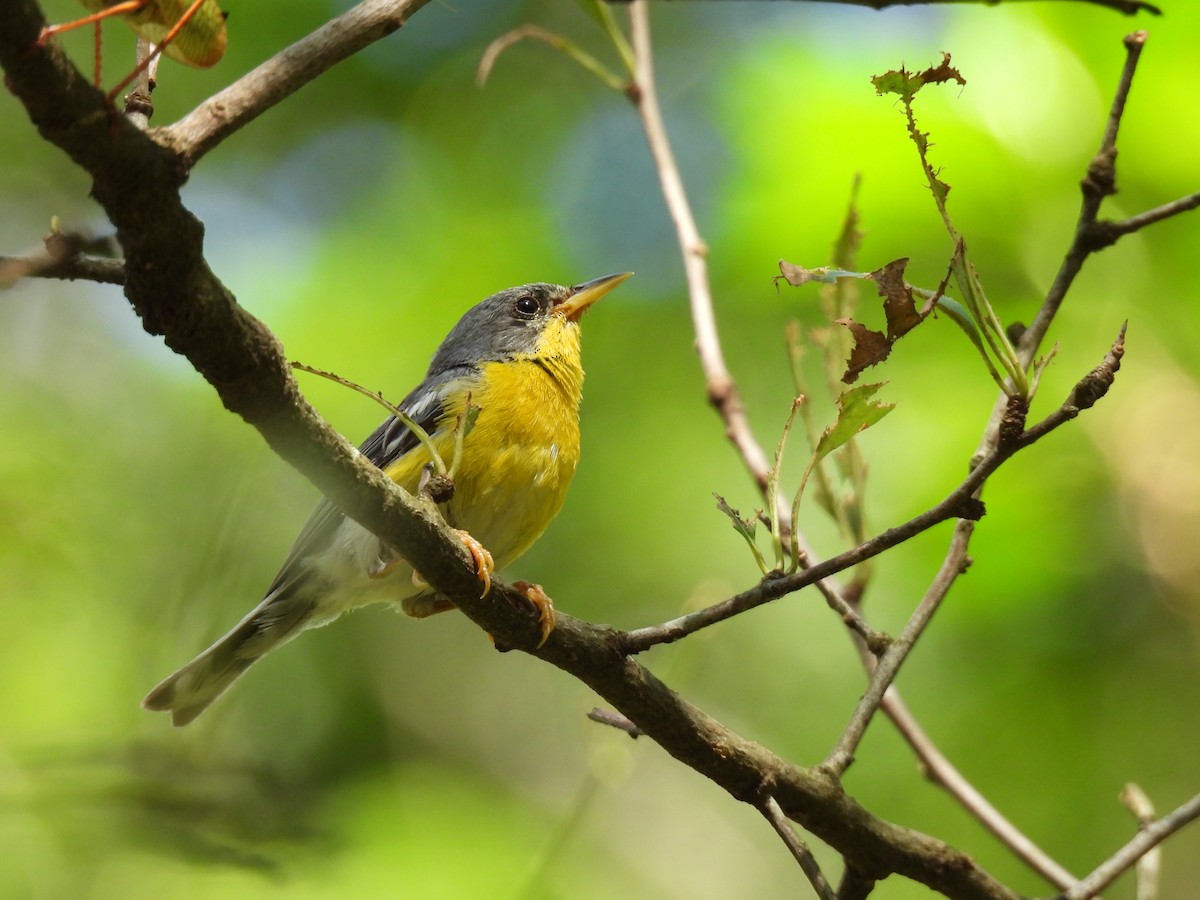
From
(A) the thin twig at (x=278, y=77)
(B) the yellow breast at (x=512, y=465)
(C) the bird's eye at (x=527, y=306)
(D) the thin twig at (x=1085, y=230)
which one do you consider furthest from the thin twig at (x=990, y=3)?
(C) the bird's eye at (x=527, y=306)

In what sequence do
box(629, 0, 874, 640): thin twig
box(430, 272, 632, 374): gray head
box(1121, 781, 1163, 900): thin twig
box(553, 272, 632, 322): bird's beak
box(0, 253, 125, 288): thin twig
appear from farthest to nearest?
box(553, 272, 632, 322): bird's beak < box(430, 272, 632, 374): gray head < box(629, 0, 874, 640): thin twig < box(1121, 781, 1163, 900): thin twig < box(0, 253, 125, 288): thin twig

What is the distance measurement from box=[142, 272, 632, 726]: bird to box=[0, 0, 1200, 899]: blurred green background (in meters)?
0.22

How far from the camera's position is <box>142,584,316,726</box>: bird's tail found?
4883 mm

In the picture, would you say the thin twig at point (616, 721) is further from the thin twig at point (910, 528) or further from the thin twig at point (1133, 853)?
the thin twig at point (1133, 853)

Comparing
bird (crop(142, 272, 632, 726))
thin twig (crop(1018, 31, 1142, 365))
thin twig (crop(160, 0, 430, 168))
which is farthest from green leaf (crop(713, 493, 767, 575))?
bird (crop(142, 272, 632, 726))

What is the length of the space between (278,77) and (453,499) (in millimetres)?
2630

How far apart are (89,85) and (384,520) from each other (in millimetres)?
1099

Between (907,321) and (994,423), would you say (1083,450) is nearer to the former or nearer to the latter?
(994,423)

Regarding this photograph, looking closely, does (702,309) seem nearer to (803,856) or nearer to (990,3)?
(990,3)

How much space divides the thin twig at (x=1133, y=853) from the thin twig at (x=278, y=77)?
97.6 inches

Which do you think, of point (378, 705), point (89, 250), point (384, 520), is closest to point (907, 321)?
point (384, 520)

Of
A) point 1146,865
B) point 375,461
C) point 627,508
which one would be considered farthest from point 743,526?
point 627,508

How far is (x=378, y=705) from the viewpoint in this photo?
27.3 ft

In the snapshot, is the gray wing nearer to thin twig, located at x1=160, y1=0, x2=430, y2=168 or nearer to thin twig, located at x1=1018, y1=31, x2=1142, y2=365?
thin twig, located at x1=1018, y1=31, x2=1142, y2=365
